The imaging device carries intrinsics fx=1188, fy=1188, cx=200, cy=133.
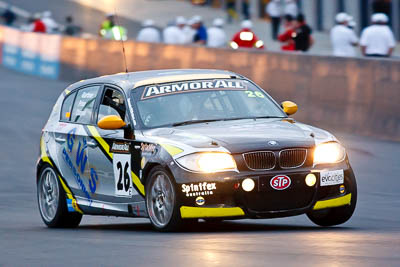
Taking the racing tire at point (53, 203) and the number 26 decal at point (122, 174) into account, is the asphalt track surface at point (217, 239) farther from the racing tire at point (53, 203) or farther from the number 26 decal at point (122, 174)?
the number 26 decal at point (122, 174)

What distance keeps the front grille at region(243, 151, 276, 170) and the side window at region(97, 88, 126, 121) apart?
166 cm

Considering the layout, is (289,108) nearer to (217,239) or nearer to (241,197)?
(241,197)

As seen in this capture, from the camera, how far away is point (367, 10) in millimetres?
41188

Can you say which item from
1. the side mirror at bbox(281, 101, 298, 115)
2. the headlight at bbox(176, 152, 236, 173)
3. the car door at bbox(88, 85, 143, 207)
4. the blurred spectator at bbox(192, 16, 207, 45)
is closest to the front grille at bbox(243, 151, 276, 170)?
the headlight at bbox(176, 152, 236, 173)

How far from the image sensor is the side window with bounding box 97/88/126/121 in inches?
430

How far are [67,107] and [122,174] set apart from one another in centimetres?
185

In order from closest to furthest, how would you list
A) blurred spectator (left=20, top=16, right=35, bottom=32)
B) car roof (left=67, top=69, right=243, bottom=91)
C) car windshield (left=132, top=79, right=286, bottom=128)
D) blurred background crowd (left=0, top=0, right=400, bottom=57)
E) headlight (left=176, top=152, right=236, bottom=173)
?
headlight (left=176, top=152, right=236, bottom=173) → car windshield (left=132, top=79, right=286, bottom=128) → car roof (left=67, top=69, right=243, bottom=91) → blurred background crowd (left=0, top=0, right=400, bottom=57) → blurred spectator (left=20, top=16, right=35, bottom=32)

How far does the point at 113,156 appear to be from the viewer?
1070 cm

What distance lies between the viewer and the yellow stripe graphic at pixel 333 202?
990 cm

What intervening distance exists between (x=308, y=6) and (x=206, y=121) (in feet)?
118

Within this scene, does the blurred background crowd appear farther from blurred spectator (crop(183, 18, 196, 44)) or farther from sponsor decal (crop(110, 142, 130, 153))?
sponsor decal (crop(110, 142, 130, 153))

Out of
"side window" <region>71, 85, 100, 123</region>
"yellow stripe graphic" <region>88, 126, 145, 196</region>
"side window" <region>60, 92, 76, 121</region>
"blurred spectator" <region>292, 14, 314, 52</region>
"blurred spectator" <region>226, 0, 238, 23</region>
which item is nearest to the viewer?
"yellow stripe graphic" <region>88, 126, 145, 196</region>

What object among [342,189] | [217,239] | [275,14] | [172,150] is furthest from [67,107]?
[275,14]

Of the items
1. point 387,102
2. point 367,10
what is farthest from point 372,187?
point 367,10
